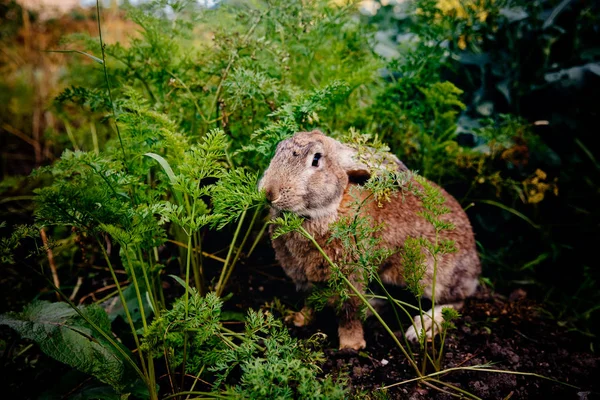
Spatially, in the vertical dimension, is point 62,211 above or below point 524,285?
above

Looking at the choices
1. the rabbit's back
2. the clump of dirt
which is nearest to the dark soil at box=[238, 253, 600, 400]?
the clump of dirt

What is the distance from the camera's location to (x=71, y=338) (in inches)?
67.6

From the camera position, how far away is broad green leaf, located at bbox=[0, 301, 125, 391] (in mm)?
1654

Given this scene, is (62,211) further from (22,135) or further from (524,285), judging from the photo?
(22,135)

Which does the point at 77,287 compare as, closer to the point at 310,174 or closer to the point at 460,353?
the point at 310,174

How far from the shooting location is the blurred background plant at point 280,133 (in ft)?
5.85

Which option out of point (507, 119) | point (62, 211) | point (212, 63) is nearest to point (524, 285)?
point (507, 119)

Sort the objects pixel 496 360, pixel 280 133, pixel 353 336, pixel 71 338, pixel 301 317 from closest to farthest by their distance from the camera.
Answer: pixel 71 338, pixel 280 133, pixel 496 360, pixel 353 336, pixel 301 317

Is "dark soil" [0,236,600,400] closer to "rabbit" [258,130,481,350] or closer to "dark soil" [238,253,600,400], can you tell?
"dark soil" [238,253,600,400]

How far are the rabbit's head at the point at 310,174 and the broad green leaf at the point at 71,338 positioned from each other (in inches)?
39.5

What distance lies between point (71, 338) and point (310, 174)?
4.44 ft

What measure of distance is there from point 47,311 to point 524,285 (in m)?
3.15

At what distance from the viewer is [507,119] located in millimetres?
2832

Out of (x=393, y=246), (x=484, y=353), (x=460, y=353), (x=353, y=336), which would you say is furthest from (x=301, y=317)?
(x=484, y=353)
